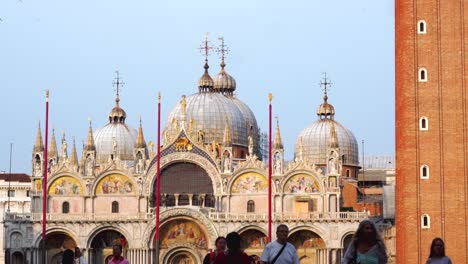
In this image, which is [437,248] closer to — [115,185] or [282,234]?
[282,234]

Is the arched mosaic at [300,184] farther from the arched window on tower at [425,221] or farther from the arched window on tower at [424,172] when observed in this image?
the arched window on tower at [425,221]

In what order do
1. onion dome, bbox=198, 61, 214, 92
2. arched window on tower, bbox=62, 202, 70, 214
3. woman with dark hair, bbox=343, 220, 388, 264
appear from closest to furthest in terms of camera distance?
woman with dark hair, bbox=343, 220, 388, 264 < arched window on tower, bbox=62, 202, 70, 214 < onion dome, bbox=198, 61, 214, 92

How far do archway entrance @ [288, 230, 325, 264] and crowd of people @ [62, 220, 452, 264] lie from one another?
180 feet

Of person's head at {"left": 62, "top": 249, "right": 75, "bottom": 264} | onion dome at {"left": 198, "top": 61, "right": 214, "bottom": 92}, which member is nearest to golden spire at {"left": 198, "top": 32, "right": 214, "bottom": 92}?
onion dome at {"left": 198, "top": 61, "right": 214, "bottom": 92}

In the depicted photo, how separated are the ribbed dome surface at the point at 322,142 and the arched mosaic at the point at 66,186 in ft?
66.6

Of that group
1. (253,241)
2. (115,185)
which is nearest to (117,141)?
(115,185)

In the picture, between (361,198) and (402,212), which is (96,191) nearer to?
(361,198)

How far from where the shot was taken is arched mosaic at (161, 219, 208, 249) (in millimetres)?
79562

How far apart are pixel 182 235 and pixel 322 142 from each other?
20.4 metres

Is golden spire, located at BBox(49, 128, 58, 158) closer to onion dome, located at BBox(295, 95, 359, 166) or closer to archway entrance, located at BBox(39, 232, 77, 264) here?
archway entrance, located at BBox(39, 232, 77, 264)

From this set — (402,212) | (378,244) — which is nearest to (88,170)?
(402,212)

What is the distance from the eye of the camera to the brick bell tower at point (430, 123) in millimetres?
57656

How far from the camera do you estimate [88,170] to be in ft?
271

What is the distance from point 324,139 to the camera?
9606 centimetres
